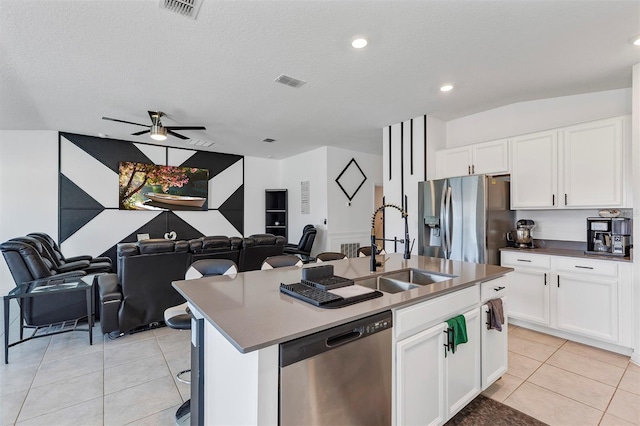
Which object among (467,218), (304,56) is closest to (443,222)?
(467,218)

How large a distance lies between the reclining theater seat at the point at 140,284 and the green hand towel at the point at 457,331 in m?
2.97

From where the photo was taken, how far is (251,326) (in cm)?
118

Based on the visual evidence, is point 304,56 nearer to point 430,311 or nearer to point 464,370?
point 430,311

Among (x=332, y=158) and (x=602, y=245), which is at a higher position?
(x=332, y=158)

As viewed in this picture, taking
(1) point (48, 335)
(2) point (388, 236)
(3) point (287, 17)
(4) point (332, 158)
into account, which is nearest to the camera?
(3) point (287, 17)

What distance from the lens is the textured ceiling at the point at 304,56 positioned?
213 centimetres

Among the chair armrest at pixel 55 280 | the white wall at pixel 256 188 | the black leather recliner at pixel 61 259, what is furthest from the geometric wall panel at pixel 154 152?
the chair armrest at pixel 55 280

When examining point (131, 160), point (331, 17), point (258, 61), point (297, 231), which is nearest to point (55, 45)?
point (258, 61)

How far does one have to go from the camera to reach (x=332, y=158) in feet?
21.7

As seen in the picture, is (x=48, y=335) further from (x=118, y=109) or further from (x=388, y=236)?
(x=388, y=236)

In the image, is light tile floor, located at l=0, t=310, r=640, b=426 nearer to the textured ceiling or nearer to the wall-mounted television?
the textured ceiling

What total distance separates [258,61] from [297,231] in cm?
491

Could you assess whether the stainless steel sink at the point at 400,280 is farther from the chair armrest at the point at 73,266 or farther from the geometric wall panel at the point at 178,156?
the geometric wall panel at the point at 178,156

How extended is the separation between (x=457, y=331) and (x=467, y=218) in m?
2.26
